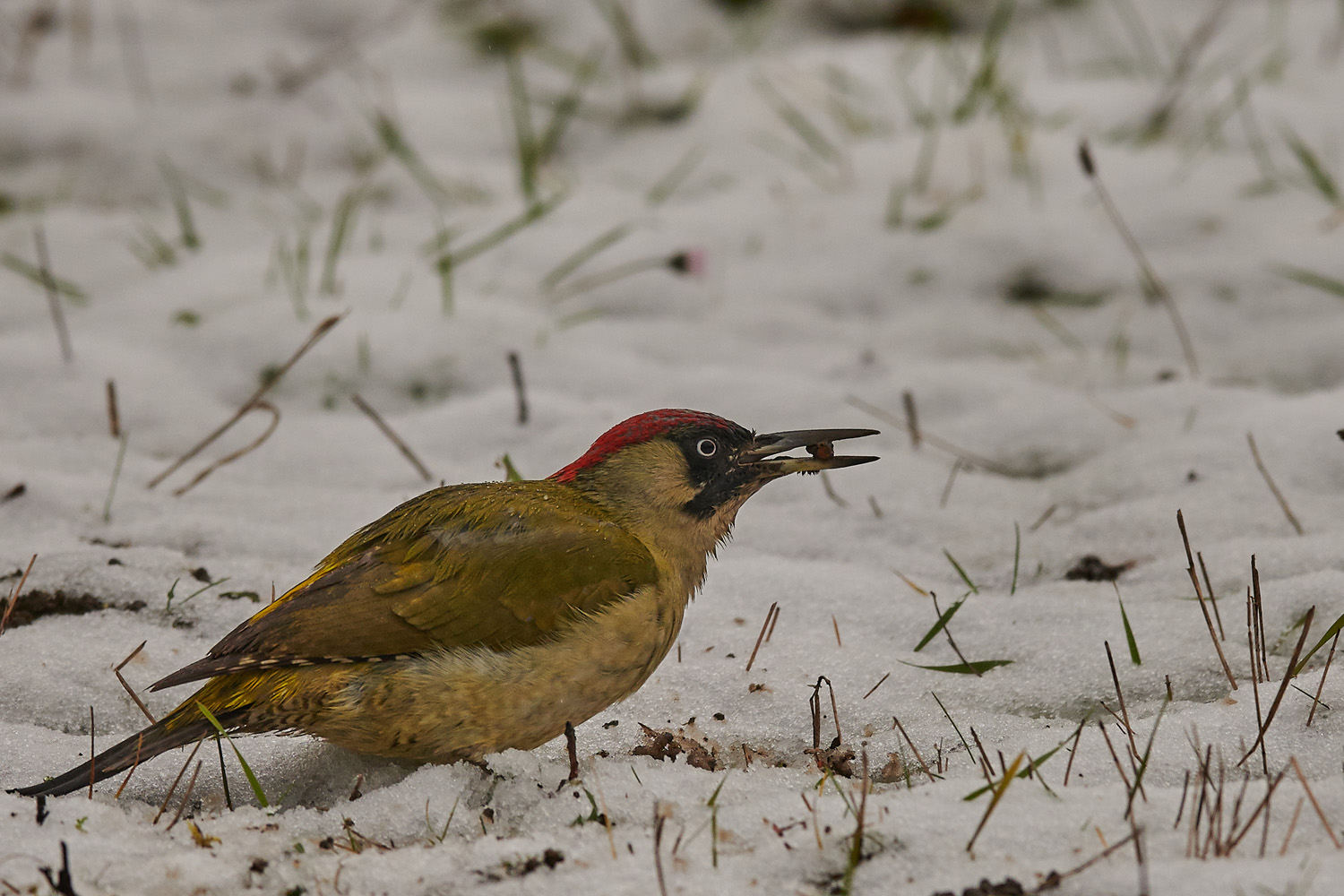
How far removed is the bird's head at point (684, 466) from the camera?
3357 millimetres

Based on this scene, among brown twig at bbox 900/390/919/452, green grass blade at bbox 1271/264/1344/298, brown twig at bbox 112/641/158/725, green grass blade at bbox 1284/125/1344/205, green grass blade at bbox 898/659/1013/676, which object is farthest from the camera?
green grass blade at bbox 1284/125/1344/205

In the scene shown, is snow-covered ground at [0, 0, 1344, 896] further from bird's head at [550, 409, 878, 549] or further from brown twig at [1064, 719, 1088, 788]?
bird's head at [550, 409, 878, 549]

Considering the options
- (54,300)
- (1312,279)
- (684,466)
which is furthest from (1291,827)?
(54,300)

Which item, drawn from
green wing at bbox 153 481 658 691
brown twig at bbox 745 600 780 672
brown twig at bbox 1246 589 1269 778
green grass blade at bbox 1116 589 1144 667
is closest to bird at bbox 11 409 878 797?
→ green wing at bbox 153 481 658 691

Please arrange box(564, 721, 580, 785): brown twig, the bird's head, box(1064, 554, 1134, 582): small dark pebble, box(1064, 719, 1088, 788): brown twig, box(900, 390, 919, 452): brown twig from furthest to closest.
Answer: box(900, 390, 919, 452): brown twig
box(1064, 554, 1134, 582): small dark pebble
the bird's head
box(564, 721, 580, 785): brown twig
box(1064, 719, 1088, 788): brown twig

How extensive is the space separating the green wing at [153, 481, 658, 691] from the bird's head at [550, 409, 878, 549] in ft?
0.68

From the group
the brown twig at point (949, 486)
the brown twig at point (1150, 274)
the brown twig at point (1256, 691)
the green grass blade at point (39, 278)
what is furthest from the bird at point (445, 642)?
the green grass blade at point (39, 278)

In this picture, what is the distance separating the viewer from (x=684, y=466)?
338 cm

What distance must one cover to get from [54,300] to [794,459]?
2960mm

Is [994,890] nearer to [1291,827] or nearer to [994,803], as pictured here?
[994,803]

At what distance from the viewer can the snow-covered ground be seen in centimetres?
249

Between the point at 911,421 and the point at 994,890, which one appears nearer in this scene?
the point at 994,890

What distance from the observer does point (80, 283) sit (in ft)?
19.0

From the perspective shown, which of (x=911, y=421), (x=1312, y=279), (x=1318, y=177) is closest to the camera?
(x=911, y=421)
